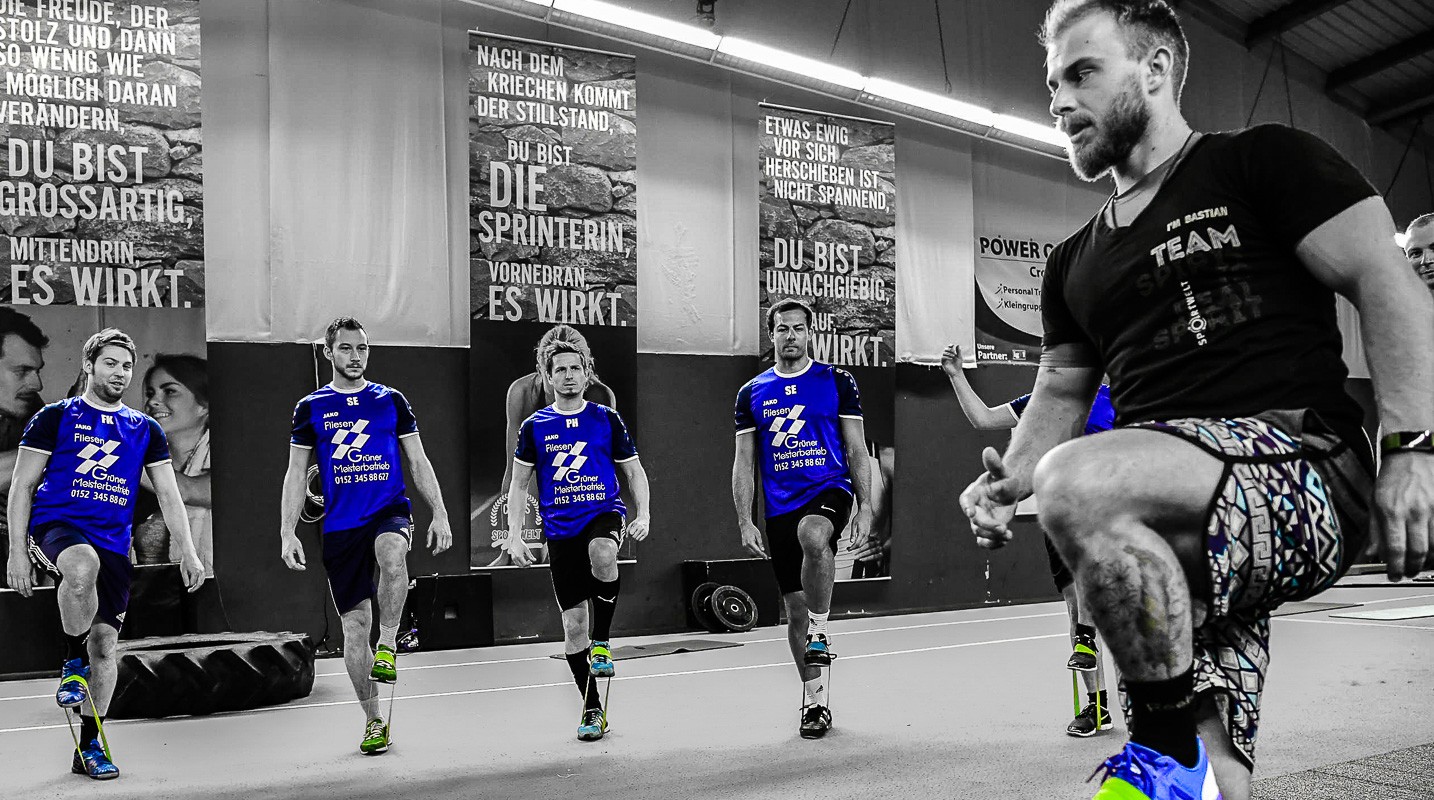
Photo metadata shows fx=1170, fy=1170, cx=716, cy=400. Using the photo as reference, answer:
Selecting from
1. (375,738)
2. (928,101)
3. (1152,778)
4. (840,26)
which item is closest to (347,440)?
(375,738)

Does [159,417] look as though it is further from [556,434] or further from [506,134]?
[556,434]

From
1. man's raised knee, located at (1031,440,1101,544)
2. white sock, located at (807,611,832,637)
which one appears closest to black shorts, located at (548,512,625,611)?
white sock, located at (807,611,832,637)

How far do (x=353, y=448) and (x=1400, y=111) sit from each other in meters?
17.2

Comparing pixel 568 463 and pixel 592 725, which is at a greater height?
pixel 568 463

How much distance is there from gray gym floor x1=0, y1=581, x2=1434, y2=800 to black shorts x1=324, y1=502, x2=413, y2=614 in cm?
71

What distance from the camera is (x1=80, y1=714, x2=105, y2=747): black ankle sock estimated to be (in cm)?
503

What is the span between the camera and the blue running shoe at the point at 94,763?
4.95m

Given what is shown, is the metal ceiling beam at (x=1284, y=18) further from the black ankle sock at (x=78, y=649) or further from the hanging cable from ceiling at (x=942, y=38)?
the black ankle sock at (x=78, y=649)

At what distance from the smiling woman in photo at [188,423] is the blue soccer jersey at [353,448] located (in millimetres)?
3865

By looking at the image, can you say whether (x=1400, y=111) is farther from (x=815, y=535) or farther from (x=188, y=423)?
(x=188, y=423)

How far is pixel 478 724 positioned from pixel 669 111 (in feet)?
23.2

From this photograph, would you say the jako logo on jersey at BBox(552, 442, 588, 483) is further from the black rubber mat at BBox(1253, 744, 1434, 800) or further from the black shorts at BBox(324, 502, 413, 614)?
the black rubber mat at BBox(1253, 744, 1434, 800)

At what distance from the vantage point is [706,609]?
10742mm

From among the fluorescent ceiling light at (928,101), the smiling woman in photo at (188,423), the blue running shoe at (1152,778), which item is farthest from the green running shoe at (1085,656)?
the fluorescent ceiling light at (928,101)
